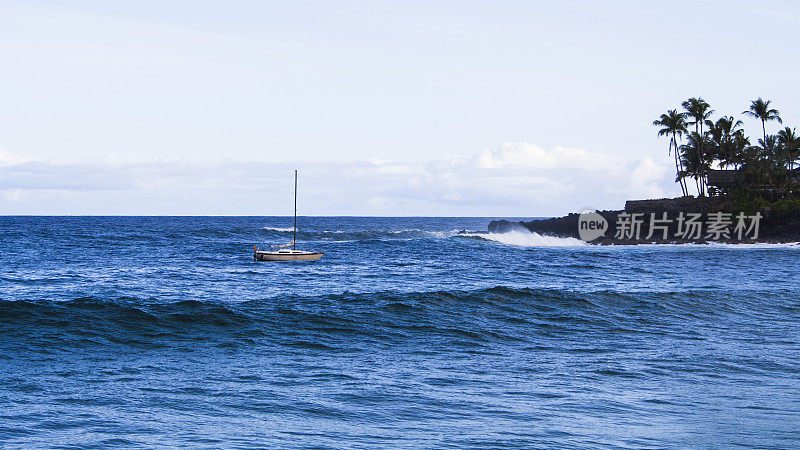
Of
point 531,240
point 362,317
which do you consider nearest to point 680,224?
point 531,240

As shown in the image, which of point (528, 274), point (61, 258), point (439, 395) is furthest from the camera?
point (61, 258)

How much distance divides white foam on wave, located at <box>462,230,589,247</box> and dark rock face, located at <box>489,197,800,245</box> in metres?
1.87

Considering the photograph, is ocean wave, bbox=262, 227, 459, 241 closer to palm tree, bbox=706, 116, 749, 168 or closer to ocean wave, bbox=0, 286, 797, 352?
palm tree, bbox=706, 116, 749, 168

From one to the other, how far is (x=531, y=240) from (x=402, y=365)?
71888mm

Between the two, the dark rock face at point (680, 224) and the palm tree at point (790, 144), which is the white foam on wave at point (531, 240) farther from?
the palm tree at point (790, 144)

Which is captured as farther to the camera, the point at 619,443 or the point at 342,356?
the point at 342,356

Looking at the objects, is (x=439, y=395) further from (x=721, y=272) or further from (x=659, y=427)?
(x=721, y=272)

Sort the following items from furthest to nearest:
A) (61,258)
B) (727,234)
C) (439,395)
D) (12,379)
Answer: (727,234), (61,258), (12,379), (439,395)

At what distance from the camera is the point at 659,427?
1038cm

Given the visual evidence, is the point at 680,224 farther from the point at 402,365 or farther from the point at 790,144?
the point at 402,365

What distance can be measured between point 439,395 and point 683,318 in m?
13.3

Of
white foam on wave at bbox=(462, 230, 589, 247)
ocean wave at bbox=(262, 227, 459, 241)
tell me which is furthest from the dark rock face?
ocean wave at bbox=(262, 227, 459, 241)

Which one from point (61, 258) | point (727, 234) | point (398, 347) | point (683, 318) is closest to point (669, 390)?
point (398, 347)

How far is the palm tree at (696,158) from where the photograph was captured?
295 ft
